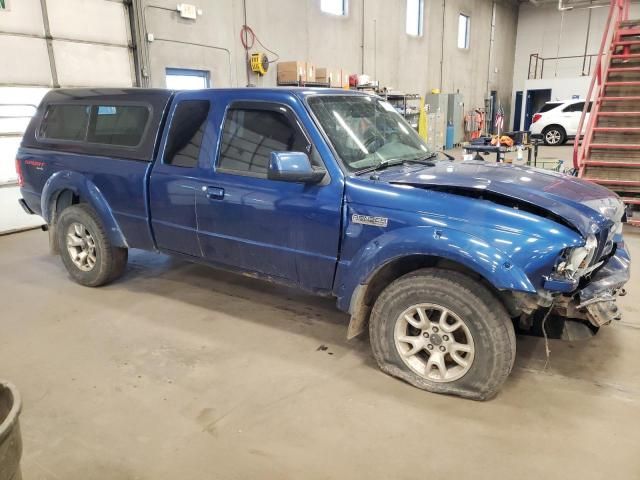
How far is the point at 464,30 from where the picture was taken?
20.5 meters

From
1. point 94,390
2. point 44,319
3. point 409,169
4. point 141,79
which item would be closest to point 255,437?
point 94,390

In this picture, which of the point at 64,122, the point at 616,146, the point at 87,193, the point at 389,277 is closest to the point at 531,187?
the point at 389,277

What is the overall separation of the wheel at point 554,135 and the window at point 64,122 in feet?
52.7

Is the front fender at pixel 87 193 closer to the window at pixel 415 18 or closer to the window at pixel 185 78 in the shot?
the window at pixel 185 78

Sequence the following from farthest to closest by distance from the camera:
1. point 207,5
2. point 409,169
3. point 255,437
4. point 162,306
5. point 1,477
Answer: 1. point 207,5
2. point 162,306
3. point 409,169
4. point 255,437
5. point 1,477

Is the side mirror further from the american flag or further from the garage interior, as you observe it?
the american flag

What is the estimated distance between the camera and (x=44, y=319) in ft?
12.9

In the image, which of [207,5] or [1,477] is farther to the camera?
[207,5]

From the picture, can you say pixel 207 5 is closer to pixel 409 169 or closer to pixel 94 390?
pixel 409 169

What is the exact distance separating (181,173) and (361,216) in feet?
5.06

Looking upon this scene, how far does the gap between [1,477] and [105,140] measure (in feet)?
11.0

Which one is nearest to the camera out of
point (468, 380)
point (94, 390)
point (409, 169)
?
point (468, 380)

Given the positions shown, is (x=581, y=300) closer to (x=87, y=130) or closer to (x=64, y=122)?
(x=87, y=130)

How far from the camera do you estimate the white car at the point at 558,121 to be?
1603 cm
